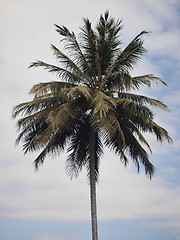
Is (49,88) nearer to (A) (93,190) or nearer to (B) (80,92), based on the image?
(B) (80,92)

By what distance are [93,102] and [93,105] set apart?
0.73 m

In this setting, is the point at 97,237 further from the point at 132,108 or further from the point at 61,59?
the point at 61,59

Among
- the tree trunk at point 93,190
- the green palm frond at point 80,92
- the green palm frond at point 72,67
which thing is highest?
the green palm frond at point 72,67

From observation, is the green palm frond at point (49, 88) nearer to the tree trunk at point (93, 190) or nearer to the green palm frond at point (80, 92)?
the green palm frond at point (80, 92)

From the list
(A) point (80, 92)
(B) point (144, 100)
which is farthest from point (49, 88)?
(B) point (144, 100)

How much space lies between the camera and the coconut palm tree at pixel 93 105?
17516mm

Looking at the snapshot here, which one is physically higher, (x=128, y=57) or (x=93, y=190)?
(x=128, y=57)

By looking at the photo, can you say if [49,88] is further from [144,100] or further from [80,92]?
[144,100]

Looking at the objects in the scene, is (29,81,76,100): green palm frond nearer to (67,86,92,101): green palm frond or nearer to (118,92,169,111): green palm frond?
(67,86,92,101): green palm frond

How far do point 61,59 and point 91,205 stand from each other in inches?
261

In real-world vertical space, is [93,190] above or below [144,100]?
below

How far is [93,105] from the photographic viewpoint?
17.6 metres

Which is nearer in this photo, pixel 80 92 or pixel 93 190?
pixel 80 92

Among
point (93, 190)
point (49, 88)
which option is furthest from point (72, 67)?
point (93, 190)
